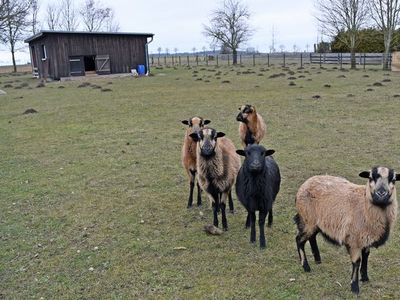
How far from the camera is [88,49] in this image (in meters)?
32.6

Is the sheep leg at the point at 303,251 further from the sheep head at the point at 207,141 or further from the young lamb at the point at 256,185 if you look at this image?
the sheep head at the point at 207,141

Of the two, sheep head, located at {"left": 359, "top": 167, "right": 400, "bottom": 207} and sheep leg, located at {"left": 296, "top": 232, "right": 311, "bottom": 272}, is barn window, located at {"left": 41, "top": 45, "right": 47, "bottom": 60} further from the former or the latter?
sheep head, located at {"left": 359, "top": 167, "right": 400, "bottom": 207}

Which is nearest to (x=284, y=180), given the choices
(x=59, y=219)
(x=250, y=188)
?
(x=250, y=188)

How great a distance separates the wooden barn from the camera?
3150cm

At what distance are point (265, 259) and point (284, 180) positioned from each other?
273 cm

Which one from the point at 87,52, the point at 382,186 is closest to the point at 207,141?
the point at 382,186

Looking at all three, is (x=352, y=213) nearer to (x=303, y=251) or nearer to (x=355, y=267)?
(x=355, y=267)

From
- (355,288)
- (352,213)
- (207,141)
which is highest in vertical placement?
(207,141)

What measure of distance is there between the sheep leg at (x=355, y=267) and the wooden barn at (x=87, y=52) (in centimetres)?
3123

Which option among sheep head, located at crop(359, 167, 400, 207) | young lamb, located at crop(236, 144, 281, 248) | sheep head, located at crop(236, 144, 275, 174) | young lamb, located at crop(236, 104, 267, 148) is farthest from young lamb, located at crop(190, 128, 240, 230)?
young lamb, located at crop(236, 104, 267, 148)

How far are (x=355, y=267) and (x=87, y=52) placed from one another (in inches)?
1263

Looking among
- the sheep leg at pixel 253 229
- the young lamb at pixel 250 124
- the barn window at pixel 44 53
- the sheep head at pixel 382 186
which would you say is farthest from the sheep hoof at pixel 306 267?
the barn window at pixel 44 53

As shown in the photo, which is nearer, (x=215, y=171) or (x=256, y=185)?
(x=256, y=185)

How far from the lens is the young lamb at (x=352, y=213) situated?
140 inches
